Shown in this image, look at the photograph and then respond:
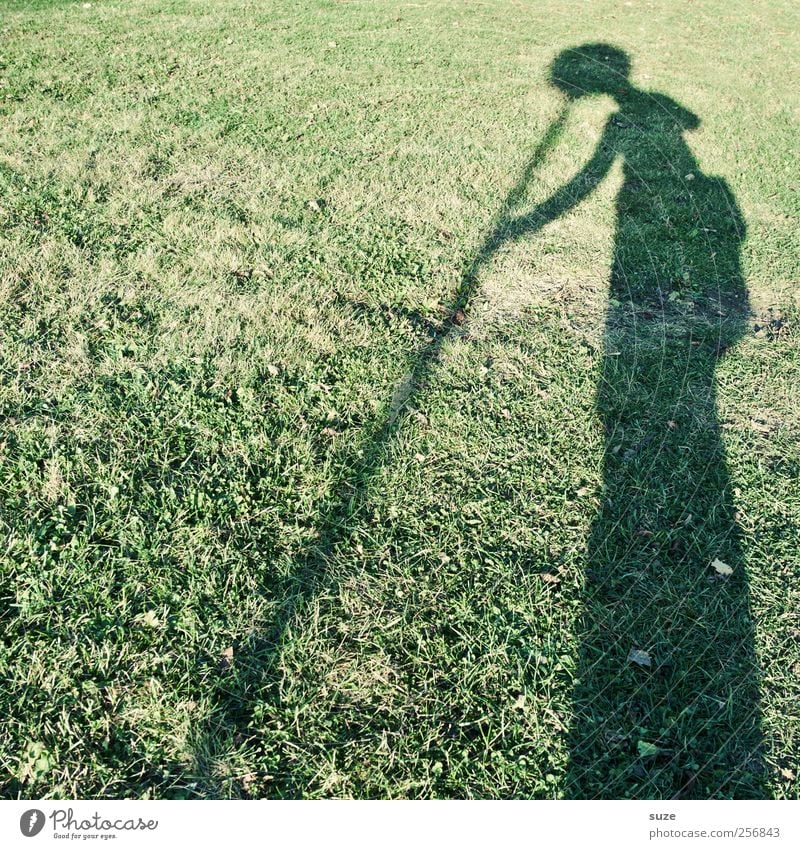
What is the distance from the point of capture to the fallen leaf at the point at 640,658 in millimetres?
2588

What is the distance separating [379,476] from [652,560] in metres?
1.34

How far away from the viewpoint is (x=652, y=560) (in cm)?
292

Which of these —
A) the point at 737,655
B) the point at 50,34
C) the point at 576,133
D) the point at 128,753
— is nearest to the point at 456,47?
the point at 576,133

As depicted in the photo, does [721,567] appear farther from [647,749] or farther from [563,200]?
[563,200]

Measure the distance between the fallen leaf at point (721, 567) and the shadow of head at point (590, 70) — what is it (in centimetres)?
657

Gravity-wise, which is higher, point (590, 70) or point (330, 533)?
point (590, 70)

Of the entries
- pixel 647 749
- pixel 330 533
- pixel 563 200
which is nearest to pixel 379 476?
pixel 330 533

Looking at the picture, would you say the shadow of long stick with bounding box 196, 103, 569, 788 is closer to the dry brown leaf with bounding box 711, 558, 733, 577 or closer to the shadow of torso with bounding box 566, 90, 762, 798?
the shadow of torso with bounding box 566, 90, 762, 798

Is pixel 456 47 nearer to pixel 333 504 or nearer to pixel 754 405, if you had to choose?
pixel 754 405

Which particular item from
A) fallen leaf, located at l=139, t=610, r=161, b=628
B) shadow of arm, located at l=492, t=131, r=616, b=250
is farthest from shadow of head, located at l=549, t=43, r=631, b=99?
fallen leaf, located at l=139, t=610, r=161, b=628

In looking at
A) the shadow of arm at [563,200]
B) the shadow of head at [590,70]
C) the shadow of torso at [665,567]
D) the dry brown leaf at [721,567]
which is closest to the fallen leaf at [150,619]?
the shadow of torso at [665,567]

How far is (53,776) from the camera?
2156mm

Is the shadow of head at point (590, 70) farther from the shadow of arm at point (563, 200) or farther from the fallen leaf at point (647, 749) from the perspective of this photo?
the fallen leaf at point (647, 749)

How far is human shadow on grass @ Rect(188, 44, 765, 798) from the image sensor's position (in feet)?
7.72
